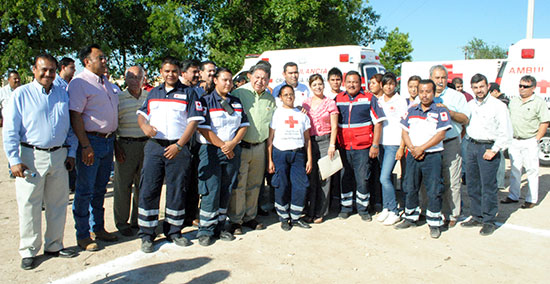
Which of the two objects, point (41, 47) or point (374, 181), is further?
point (41, 47)

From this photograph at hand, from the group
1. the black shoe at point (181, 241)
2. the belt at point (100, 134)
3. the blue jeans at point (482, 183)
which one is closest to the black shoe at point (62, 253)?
the black shoe at point (181, 241)

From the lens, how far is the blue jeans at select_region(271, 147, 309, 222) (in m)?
5.10

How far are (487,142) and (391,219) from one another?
1.52 meters

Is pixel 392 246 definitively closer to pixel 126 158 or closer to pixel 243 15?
pixel 126 158

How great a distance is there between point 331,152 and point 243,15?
13.7 metres

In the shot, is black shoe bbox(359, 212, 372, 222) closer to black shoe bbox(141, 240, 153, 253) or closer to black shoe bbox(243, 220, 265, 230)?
black shoe bbox(243, 220, 265, 230)

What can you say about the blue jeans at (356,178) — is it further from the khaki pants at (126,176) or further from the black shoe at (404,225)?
the khaki pants at (126,176)

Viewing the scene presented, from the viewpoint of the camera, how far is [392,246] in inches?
182

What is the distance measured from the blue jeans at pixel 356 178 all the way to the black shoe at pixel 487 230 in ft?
4.64

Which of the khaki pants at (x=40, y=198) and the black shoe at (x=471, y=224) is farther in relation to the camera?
the black shoe at (x=471, y=224)

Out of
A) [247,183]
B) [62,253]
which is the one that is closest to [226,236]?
[247,183]

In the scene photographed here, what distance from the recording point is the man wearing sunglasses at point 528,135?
248 inches

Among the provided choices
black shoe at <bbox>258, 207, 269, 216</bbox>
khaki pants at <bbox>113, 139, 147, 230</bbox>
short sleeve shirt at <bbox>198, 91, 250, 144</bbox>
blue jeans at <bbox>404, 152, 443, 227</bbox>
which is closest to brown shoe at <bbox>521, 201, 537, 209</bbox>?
blue jeans at <bbox>404, 152, 443, 227</bbox>

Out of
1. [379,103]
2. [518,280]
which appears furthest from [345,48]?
[518,280]
